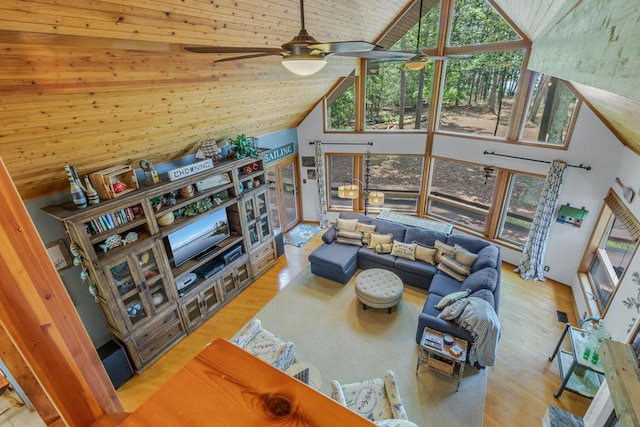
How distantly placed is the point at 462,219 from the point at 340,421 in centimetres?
716

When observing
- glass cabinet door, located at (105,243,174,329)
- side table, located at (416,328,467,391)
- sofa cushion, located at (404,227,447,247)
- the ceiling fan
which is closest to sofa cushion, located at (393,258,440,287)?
sofa cushion, located at (404,227,447,247)

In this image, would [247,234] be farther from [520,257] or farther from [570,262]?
[570,262]

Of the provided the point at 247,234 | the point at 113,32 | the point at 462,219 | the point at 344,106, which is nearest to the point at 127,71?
the point at 113,32

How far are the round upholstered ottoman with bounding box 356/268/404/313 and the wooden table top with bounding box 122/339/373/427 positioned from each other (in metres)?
4.40

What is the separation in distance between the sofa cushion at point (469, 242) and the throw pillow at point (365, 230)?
142cm

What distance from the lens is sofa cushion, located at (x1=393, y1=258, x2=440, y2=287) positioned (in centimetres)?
535

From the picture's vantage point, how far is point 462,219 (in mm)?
6926

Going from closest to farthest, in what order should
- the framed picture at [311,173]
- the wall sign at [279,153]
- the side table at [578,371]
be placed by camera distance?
the side table at [578,371] < the wall sign at [279,153] < the framed picture at [311,173]

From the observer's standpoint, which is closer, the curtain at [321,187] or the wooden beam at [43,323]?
the wooden beam at [43,323]

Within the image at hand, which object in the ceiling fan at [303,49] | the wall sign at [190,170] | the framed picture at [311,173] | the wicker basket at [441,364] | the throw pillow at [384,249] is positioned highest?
the ceiling fan at [303,49]

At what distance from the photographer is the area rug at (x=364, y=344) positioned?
3.62m

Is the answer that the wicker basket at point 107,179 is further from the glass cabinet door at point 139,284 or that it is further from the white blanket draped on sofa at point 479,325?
the white blanket draped on sofa at point 479,325

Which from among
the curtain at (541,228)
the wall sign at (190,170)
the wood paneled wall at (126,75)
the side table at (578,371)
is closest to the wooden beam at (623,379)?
the side table at (578,371)

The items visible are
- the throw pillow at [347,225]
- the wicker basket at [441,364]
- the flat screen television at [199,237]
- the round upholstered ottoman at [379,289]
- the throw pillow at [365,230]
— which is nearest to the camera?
the wicker basket at [441,364]
